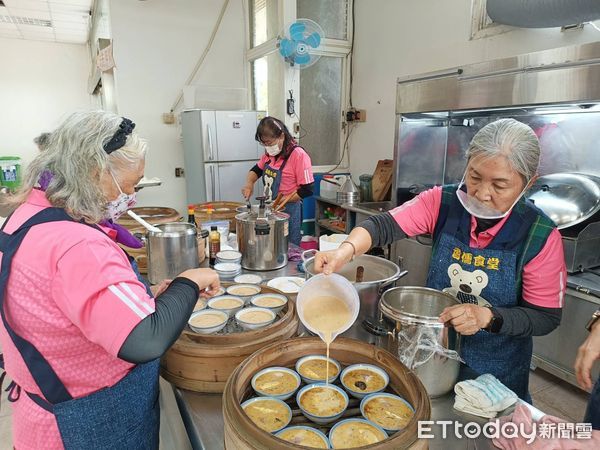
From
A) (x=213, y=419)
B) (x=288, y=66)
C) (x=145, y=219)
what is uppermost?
(x=288, y=66)

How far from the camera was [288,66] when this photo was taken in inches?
179

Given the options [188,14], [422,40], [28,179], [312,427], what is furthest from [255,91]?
[312,427]

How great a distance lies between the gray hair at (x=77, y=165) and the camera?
97 cm

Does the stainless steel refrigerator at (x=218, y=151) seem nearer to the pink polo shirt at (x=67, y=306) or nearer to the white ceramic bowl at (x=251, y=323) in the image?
the white ceramic bowl at (x=251, y=323)

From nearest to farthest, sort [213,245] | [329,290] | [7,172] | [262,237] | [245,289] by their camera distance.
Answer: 1. [329,290]
2. [245,289]
3. [262,237]
4. [213,245]
5. [7,172]

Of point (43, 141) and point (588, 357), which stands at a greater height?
point (43, 141)

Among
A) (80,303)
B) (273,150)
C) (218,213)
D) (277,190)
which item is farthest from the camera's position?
(277,190)

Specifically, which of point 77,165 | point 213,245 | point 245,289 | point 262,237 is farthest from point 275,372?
point 213,245

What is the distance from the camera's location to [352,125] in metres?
5.16

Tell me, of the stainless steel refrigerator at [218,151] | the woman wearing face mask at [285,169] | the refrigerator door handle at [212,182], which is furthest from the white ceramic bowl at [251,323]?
the refrigerator door handle at [212,182]

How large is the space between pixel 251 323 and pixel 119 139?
0.73 m

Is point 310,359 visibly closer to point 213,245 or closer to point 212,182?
point 213,245

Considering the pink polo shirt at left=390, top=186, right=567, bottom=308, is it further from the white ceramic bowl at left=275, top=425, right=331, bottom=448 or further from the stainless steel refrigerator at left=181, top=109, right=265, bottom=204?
the stainless steel refrigerator at left=181, top=109, right=265, bottom=204

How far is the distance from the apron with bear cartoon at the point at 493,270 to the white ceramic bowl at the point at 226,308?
2.58 ft
